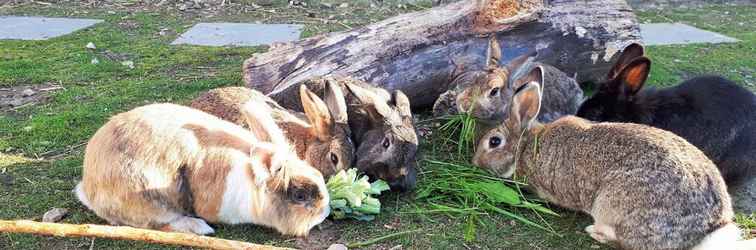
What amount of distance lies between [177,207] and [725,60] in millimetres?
4957

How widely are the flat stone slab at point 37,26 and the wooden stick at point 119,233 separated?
13.8 ft

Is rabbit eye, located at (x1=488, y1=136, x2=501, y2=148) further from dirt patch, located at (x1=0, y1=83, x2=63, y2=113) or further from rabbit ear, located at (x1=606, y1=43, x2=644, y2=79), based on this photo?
dirt patch, located at (x1=0, y1=83, x2=63, y2=113)

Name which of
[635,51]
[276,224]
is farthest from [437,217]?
[635,51]

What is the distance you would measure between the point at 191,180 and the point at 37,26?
16.0 feet

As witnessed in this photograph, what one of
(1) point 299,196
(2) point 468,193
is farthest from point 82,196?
(2) point 468,193

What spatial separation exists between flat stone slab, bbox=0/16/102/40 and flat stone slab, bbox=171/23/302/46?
120cm

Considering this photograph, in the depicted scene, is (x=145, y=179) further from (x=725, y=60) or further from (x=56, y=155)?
(x=725, y=60)

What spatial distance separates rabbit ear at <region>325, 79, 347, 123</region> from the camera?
3.23m

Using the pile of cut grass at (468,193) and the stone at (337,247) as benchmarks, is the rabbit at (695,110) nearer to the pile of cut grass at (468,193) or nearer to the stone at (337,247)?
the pile of cut grass at (468,193)

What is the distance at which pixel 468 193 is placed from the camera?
305 cm

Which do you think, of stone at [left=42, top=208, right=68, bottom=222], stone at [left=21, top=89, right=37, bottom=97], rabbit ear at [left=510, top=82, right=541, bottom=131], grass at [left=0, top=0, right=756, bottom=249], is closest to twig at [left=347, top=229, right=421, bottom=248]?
grass at [left=0, top=0, right=756, bottom=249]

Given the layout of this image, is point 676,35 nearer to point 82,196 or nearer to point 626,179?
point 626,179

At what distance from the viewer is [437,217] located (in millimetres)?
2879

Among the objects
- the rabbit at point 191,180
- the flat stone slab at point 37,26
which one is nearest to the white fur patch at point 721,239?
the rabbit at point 191,180
